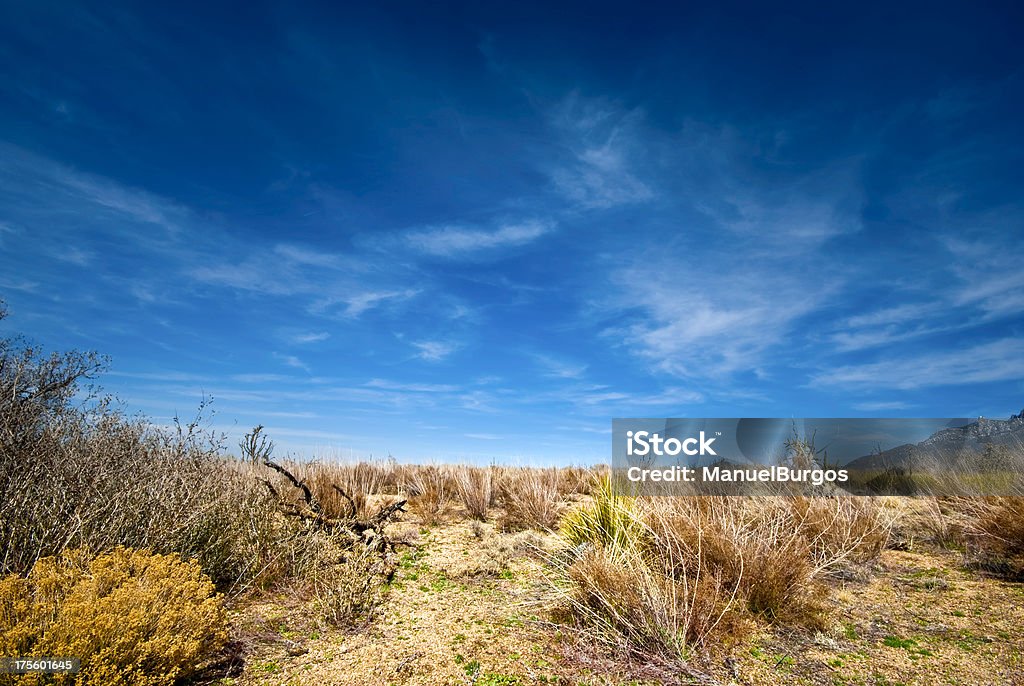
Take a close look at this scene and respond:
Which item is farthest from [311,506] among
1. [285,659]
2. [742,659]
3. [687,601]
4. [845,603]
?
[845,603]

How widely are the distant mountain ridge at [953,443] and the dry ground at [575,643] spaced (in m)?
4.27

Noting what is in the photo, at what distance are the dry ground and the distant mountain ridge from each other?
14.0 ft

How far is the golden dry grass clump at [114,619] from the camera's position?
2.90 metres

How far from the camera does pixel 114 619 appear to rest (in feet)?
9.88

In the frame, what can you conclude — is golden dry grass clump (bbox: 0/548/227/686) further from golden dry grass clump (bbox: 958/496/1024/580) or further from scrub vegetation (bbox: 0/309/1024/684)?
golden dry grass clump (bbox: 958/496/1024/580)

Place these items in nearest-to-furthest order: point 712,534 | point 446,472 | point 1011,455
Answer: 1. point 712,534
2. point 1011,455
3. point 446,472

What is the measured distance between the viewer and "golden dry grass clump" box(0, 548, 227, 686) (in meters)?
2.90

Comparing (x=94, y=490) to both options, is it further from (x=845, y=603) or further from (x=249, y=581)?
(x=845, y=603)

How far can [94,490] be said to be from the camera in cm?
436

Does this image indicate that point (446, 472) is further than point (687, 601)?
Yes

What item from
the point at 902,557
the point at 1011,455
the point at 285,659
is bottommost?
the point at 285,659

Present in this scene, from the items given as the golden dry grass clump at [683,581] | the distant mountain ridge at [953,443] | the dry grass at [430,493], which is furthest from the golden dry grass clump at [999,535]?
the dry grass at [430,493]

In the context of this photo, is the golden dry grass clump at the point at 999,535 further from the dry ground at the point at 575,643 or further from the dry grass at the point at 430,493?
the dry grass at the point at 430,493

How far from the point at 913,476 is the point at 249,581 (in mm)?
11281
